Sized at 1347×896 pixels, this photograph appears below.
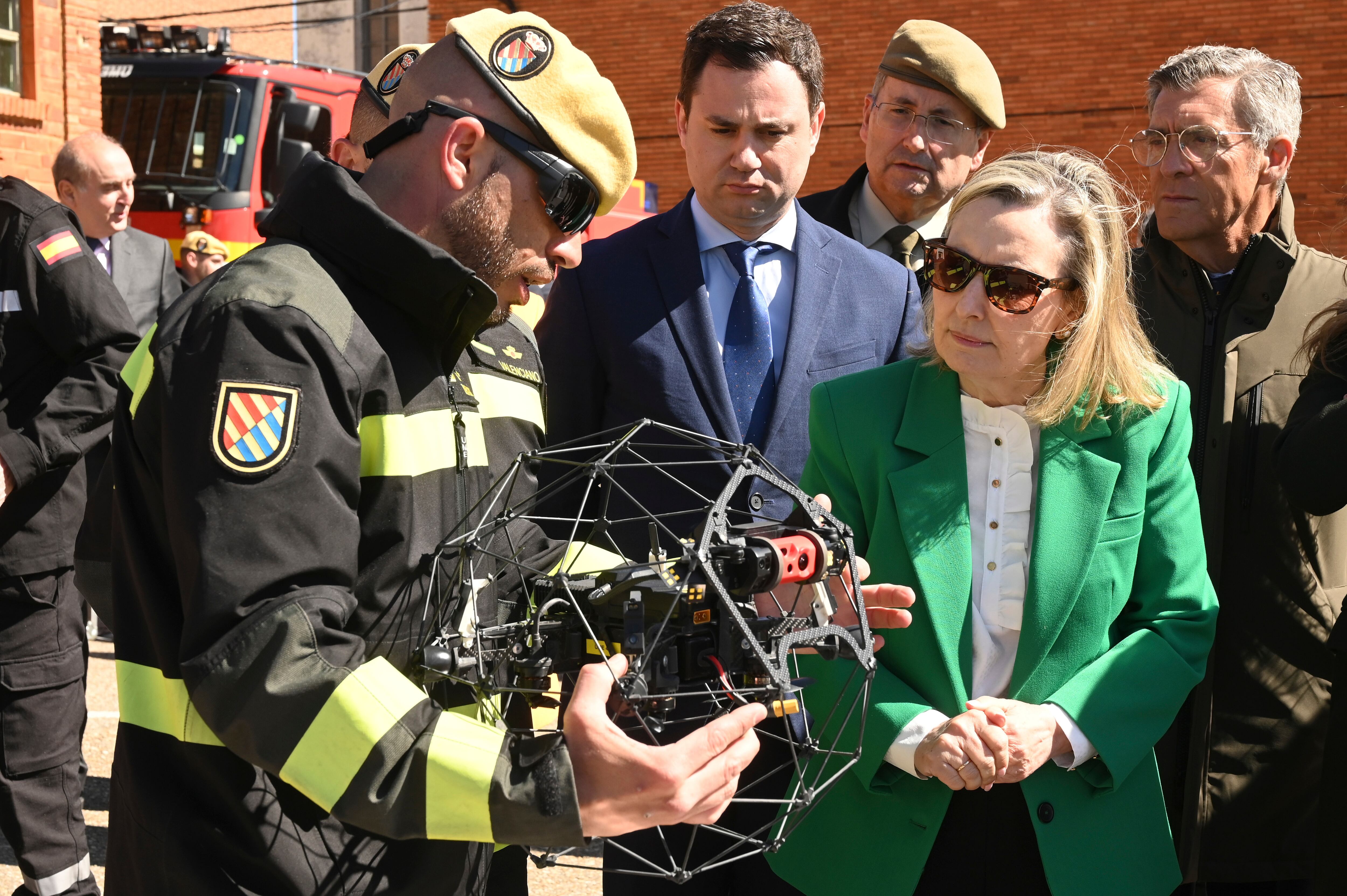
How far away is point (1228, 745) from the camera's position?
9.89 ft

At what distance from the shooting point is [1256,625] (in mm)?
3012

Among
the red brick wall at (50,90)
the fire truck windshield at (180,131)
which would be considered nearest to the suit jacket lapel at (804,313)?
the red brick wall at (50,90)

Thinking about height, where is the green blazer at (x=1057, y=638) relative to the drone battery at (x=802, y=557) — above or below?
below

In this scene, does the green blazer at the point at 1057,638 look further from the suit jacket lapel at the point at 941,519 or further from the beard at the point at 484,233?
the beard at the point at 484,233

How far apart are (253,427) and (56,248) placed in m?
2.74

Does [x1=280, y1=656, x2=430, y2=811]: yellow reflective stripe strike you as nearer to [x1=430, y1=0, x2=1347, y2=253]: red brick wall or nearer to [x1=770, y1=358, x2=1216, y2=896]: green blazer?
[x1=770, y1=358, x2=1216, y2=896]: green blazer

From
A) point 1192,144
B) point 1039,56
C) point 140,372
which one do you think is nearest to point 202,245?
point 1192,144

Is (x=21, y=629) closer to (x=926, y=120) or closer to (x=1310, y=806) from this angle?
(x=926, y=120)

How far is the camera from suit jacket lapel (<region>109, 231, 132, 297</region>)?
20.2 ft

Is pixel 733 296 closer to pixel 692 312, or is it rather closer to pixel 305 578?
pixel 692 312

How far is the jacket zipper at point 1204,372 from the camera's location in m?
3.08

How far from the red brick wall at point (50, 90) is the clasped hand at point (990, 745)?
8.92 metres

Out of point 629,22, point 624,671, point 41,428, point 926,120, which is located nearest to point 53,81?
point 41,428

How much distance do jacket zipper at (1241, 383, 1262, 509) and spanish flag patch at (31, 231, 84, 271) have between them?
337 centimetres
